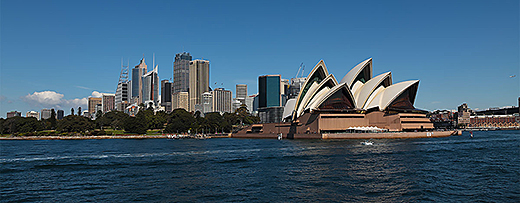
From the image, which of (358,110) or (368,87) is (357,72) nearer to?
(368,87)

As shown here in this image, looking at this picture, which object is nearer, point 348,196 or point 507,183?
point 348,196

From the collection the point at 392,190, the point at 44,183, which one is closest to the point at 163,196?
the point at 44,183

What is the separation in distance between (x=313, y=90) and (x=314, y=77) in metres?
5.46

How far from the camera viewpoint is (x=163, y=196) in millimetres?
21406

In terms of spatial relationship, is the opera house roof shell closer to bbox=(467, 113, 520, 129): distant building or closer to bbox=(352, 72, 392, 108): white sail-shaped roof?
bbox=(352, 72, 392, 108): white sail-shaped roof

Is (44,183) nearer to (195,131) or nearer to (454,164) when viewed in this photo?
(454,164)

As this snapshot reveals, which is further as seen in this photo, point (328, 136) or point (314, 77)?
point (314, 77)

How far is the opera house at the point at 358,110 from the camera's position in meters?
84.7

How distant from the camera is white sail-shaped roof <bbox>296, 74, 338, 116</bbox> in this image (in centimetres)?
9000

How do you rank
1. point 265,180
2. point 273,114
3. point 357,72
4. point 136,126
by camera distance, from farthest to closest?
point 273,114
point 136,126
point 357,72
point 265,180

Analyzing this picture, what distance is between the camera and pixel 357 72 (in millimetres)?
91875

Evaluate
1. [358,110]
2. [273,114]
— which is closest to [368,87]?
[358,110]

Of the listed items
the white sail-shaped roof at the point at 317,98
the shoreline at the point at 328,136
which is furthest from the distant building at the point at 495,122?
the white sail-shaped roof at the point at 317,98

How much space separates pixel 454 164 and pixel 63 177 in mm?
32104
